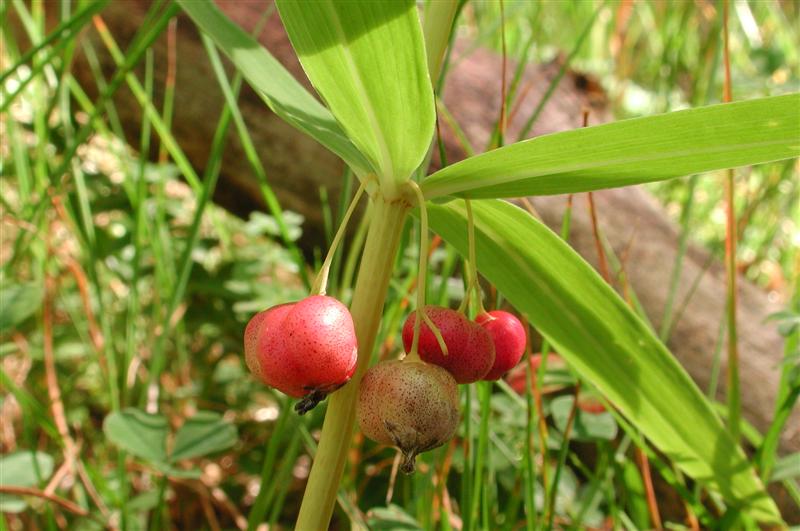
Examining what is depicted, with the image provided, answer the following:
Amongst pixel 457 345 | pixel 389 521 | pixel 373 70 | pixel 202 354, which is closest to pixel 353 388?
pixel 457 345

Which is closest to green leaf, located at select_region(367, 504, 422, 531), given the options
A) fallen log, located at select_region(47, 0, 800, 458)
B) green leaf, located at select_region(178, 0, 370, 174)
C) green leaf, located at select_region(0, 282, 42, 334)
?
green leaf, located at select_region(178, 0, 370, 174)

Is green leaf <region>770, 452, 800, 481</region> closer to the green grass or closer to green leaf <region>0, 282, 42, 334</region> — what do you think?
the green grass

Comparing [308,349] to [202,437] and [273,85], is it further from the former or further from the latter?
[202,437]

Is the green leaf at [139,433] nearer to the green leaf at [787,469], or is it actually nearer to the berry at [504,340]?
the berry at [504,340]

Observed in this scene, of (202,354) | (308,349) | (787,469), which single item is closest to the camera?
(308,349)

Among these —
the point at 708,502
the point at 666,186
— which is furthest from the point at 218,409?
the point at 666,186

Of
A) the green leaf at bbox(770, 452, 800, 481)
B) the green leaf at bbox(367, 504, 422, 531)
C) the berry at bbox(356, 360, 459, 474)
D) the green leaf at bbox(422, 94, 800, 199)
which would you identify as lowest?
the green leaf at bbox(367, 504, 422, 531)

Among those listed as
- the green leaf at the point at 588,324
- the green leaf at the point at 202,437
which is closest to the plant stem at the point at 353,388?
the green leaf at the point at 588,324
